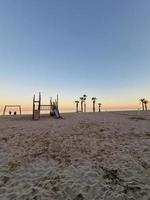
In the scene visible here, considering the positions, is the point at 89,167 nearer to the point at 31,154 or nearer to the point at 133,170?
the point at 133,170

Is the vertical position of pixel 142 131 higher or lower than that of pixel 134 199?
higher

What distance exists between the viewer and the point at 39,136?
1377cm

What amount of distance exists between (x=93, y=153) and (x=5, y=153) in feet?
15.3

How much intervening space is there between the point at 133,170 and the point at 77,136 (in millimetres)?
5596

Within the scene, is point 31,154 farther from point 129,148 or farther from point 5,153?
point 129,148

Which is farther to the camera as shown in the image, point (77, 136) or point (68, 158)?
point (77, 136)

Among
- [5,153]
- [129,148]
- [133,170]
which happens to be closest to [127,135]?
[129,148]

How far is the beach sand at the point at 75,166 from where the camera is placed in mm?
7102

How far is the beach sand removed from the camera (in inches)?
280

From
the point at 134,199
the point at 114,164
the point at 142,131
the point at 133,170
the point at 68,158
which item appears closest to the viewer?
the point at 134,199

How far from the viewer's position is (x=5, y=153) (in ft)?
35.1

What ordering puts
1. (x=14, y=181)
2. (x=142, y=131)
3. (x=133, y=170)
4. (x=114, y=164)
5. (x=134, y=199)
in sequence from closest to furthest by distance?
(x=134, y=199) < (x=14, y=181) < (x=133, y=170) < (x=114, y=164) < (x=142, y=131)

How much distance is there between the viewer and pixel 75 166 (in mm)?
9055

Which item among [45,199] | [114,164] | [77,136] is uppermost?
[77,136]
